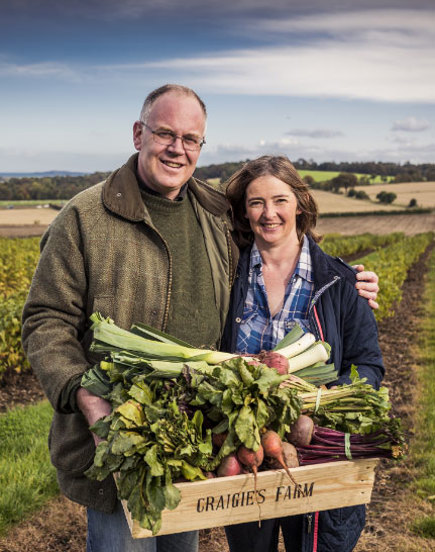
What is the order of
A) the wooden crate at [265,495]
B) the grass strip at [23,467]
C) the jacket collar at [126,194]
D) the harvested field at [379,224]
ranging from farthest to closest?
the harvested field at [379,224]
the grass strip at [23,467]
the jacket collar at [126,194]
the wooden crate at [265,495]

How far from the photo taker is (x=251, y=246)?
319cm

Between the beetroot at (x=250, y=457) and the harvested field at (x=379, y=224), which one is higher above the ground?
the beetroot at (x=250, y=457)

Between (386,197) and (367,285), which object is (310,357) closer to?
(367,285)

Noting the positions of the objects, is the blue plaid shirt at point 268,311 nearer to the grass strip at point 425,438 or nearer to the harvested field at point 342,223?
the grass strip at point 425,438

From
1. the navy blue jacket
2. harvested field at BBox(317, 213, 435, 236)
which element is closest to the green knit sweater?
the navy blue jacket

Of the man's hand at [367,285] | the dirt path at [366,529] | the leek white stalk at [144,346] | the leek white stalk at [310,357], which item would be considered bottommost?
the dirt path at [366,529]

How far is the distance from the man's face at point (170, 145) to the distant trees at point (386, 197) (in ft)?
207

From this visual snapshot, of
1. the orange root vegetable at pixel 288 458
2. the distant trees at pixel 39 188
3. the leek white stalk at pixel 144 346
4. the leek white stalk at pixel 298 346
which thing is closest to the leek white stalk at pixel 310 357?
the leek white stalk at pixel 298 346

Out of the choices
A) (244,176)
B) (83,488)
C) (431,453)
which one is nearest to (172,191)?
(244,176)

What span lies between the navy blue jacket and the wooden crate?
56cm

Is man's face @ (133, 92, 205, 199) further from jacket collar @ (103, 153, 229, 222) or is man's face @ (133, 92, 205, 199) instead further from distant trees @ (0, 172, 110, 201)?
distant trees @ (0, 172, 110, 201)

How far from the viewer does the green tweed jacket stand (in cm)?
245

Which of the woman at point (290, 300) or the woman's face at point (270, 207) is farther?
the woman's face at point (270, 207)

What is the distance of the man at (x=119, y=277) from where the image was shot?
8.09 ft
